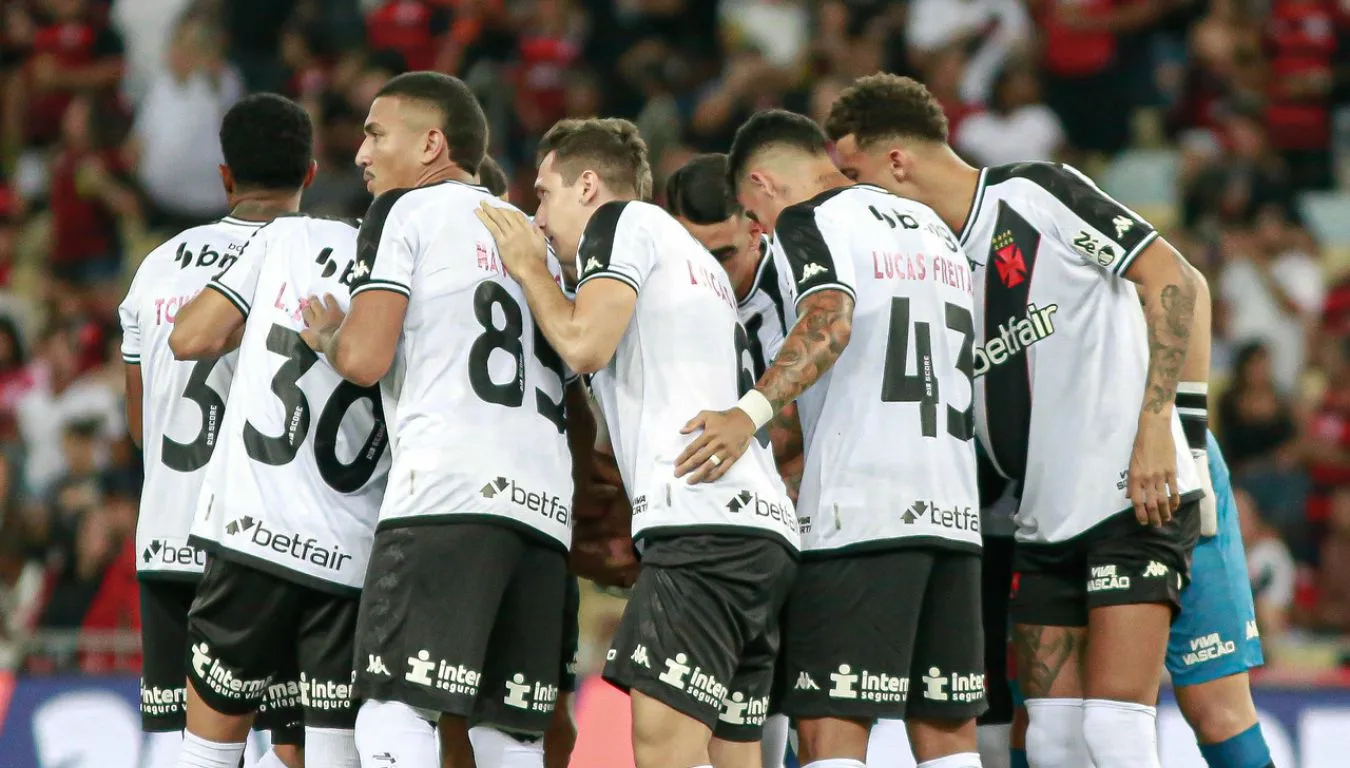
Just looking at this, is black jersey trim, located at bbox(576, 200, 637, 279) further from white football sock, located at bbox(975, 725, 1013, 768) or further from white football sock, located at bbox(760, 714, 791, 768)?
white football sock, located at bbox(975, 725, 1013, 768)

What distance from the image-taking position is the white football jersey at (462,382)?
5574 millimetres

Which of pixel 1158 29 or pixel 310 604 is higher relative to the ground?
pixel 1158 29

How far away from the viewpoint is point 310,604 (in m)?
6.07

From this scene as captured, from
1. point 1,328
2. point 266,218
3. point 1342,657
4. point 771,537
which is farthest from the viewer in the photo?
point 1,328

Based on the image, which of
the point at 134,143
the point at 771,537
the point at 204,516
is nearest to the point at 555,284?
the point at 771,537

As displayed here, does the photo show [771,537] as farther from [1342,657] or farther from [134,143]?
[134,143]

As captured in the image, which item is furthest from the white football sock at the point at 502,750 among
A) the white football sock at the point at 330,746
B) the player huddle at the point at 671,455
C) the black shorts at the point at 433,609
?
the white football sock at the point at 330,746

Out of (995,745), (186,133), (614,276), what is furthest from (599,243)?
(186,133)

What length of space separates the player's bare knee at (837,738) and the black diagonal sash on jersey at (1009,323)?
129cm

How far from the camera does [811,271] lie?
5918mm

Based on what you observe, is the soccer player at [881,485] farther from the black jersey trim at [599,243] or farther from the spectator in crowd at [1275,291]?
the spectator in crowd at [1275,291]

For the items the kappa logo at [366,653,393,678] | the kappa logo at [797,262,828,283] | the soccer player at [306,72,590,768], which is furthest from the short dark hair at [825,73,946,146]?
the kappa logo at [366,653,393,678]

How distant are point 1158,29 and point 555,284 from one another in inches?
464

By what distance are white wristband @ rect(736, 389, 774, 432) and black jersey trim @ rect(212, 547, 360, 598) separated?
159 centimetres
